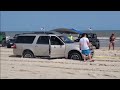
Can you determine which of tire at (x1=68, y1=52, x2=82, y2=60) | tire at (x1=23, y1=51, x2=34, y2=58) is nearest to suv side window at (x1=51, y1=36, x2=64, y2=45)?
tire at (x1=68, y1=52, x2=82, y2=60)

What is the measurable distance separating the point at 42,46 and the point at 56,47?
0.91 m

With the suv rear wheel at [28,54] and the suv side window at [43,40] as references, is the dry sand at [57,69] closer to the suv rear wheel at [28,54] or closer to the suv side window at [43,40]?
the suv rear wheel at [28,54]

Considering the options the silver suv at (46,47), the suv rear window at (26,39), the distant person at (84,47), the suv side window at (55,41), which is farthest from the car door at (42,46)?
the distant person at (84,47)

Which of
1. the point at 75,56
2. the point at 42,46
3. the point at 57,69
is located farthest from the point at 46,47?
the point at 57,69

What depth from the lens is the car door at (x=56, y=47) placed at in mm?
19422

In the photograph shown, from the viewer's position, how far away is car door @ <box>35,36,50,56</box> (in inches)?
774

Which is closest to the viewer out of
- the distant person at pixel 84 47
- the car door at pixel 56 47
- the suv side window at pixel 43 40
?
the distant person at pixel 84 47

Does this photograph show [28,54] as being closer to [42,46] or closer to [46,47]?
[42,46]

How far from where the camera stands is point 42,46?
19.8 meters

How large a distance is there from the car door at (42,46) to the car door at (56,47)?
0.32 m

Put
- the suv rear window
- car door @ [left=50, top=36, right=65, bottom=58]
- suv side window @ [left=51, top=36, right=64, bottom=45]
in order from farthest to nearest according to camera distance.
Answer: the suv rear window → suv side window @ [left=51, top=36, right=64, bottom=45] → car door @ [left=50, top=36, right=65, bottom=58]

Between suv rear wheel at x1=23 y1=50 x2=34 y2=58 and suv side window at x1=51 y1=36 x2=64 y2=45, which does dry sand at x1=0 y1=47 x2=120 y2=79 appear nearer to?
suv rear wheel at x1=23 y1=50 x2=34 y2=58
